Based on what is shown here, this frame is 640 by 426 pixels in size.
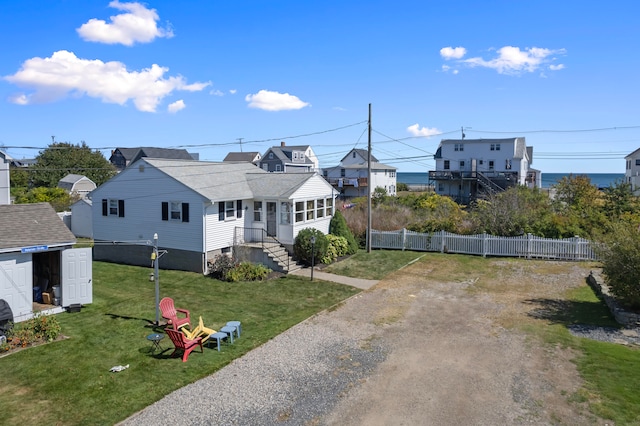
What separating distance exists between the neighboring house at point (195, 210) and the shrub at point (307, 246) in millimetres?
607

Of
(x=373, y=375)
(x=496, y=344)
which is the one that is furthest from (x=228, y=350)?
(x=496, y=344)

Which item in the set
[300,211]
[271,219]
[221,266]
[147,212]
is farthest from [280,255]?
[147,212]

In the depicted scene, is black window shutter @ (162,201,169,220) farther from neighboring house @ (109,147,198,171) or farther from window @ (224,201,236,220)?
neighboring house @ (109,147,198,171)

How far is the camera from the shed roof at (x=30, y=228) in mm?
15088

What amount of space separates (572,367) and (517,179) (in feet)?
166

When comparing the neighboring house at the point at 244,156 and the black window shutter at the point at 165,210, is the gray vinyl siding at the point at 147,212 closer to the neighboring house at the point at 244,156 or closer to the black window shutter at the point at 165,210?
the black window shutter at the point at 165,210

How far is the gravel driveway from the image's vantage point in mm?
9289

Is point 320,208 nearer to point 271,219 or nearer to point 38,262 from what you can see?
point 271,219

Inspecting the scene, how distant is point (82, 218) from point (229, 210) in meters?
15.3

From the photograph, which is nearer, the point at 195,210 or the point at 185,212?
the point at 195,210

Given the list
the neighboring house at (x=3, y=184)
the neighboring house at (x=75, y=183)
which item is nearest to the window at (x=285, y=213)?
the neighboring house at (x=3, y=184)

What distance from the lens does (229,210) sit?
24453 mm

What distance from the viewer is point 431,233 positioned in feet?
94.4

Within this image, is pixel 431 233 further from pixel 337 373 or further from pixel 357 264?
pixel 337 373
